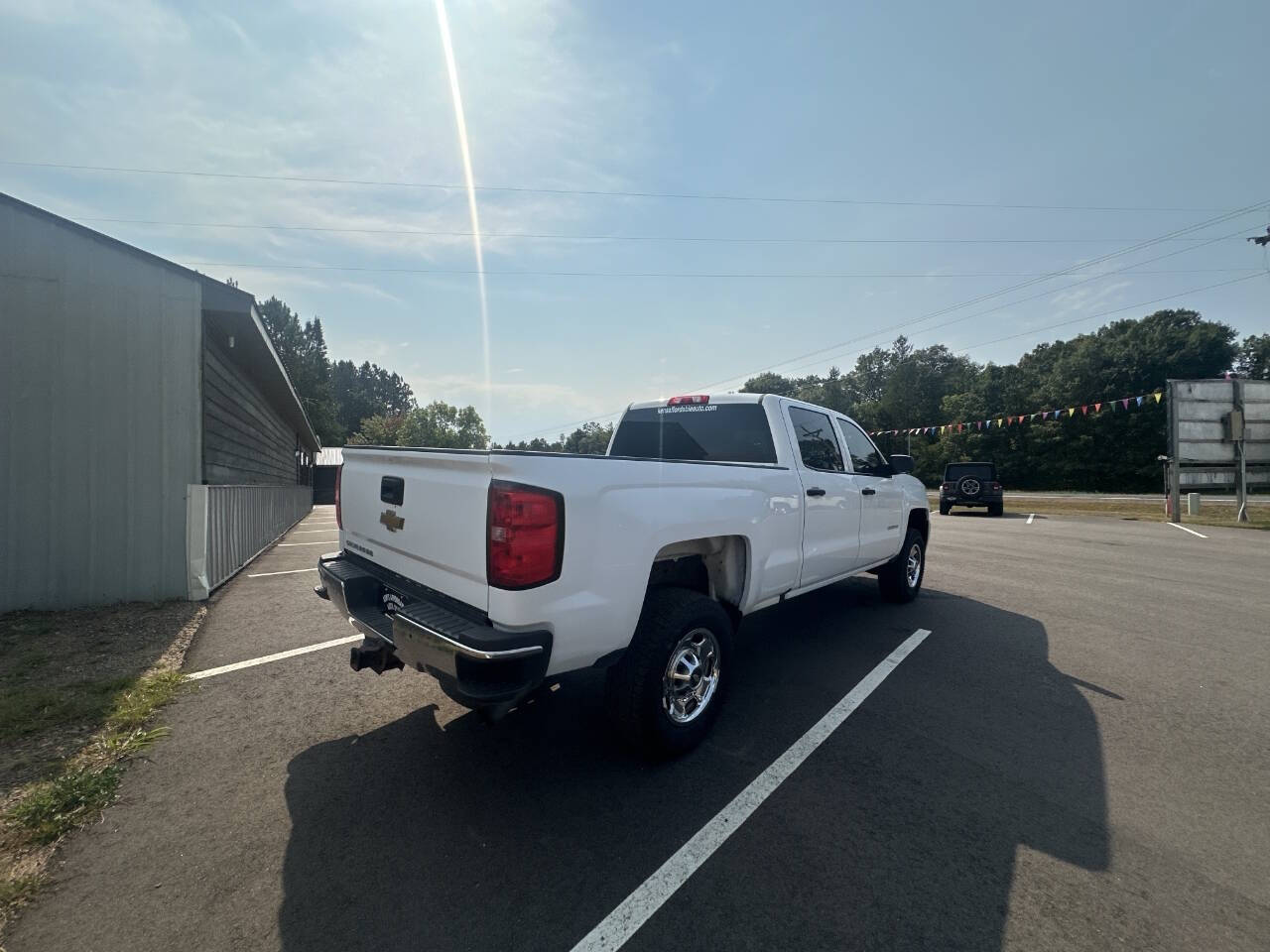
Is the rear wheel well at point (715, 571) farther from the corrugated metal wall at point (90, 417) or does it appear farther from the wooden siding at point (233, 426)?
the wooden siding at point (233, 426)

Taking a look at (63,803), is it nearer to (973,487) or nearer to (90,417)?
(90,417)

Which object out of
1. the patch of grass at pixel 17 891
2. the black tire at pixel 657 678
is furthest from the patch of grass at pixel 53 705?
the black tire at pixel 657 678

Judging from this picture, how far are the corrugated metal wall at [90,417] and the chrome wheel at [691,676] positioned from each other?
616 centimetres

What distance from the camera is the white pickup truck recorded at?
2.34m

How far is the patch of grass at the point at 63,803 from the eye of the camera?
2.35m

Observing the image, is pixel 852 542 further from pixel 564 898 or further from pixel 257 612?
pixel 257 612

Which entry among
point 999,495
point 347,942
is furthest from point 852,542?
point 999,495

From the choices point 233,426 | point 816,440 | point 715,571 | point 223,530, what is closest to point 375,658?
point 715,571

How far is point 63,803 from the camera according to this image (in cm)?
249

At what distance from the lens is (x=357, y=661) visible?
A: 2.91 m

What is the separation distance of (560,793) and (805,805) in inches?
44.7

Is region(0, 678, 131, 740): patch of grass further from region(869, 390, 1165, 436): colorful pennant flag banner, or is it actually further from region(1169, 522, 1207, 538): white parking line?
region(869, 390, 1165, 436): colorful pennant flag banner

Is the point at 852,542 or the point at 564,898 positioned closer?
the point at 564,898

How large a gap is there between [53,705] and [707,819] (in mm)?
4079
